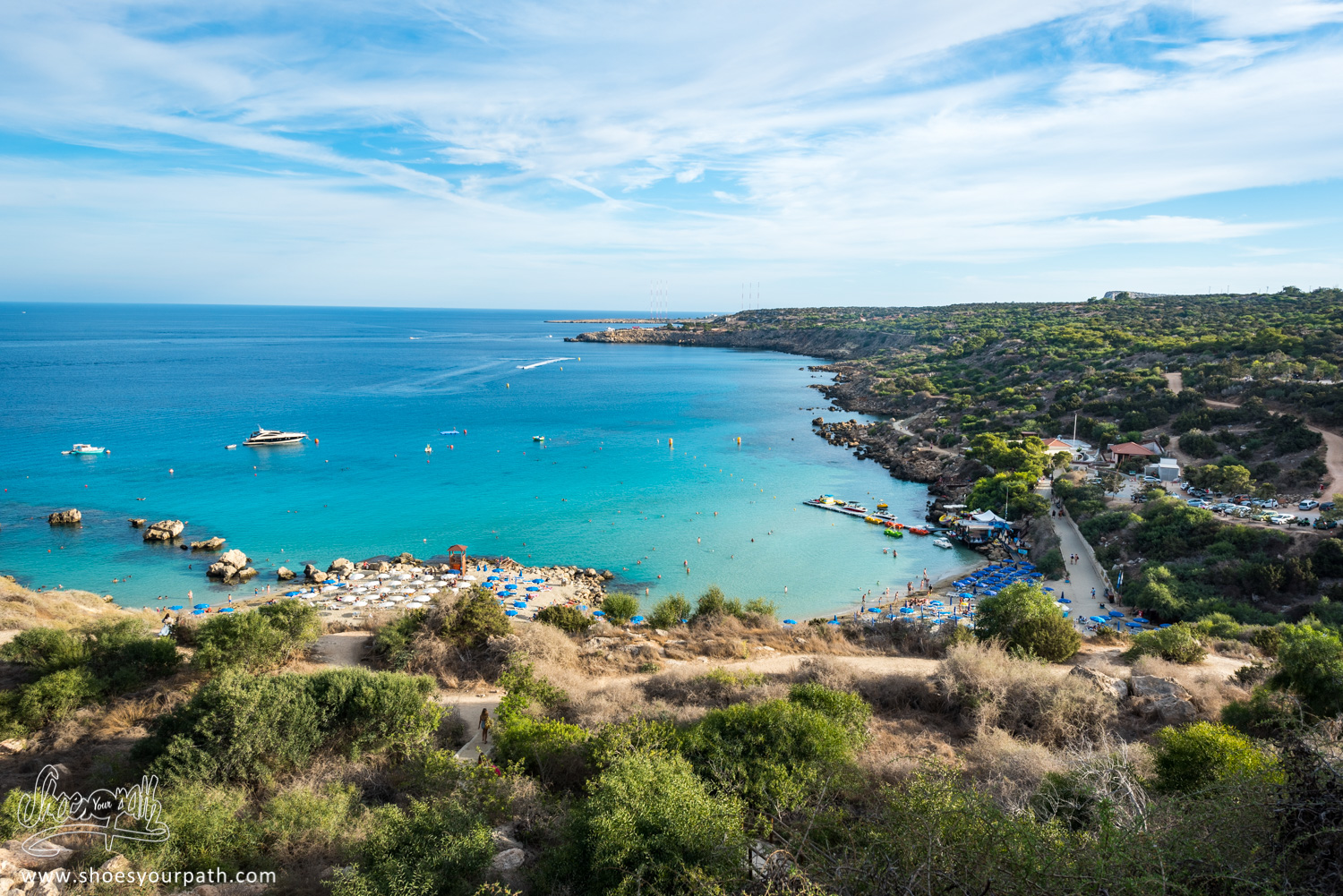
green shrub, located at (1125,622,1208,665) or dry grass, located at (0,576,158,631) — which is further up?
green shrub, located at (1125,622,1208,665)

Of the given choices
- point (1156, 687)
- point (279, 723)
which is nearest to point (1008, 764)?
point (1156, 687)

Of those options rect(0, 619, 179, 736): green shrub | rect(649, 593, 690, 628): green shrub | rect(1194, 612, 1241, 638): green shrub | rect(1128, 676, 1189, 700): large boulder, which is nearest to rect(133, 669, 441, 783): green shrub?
rect(0, 619, 179, 736): green shrub

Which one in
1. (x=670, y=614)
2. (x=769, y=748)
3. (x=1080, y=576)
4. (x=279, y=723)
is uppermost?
(x=769, y=748)

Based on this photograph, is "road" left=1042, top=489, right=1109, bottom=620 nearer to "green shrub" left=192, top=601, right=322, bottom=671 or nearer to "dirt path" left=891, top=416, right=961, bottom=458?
"dirt path" left=891, top=416, right=961, bottom=458

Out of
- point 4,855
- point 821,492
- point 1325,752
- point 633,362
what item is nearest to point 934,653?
point 1325,752

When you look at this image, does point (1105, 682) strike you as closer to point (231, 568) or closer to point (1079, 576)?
point (1079, 576)
